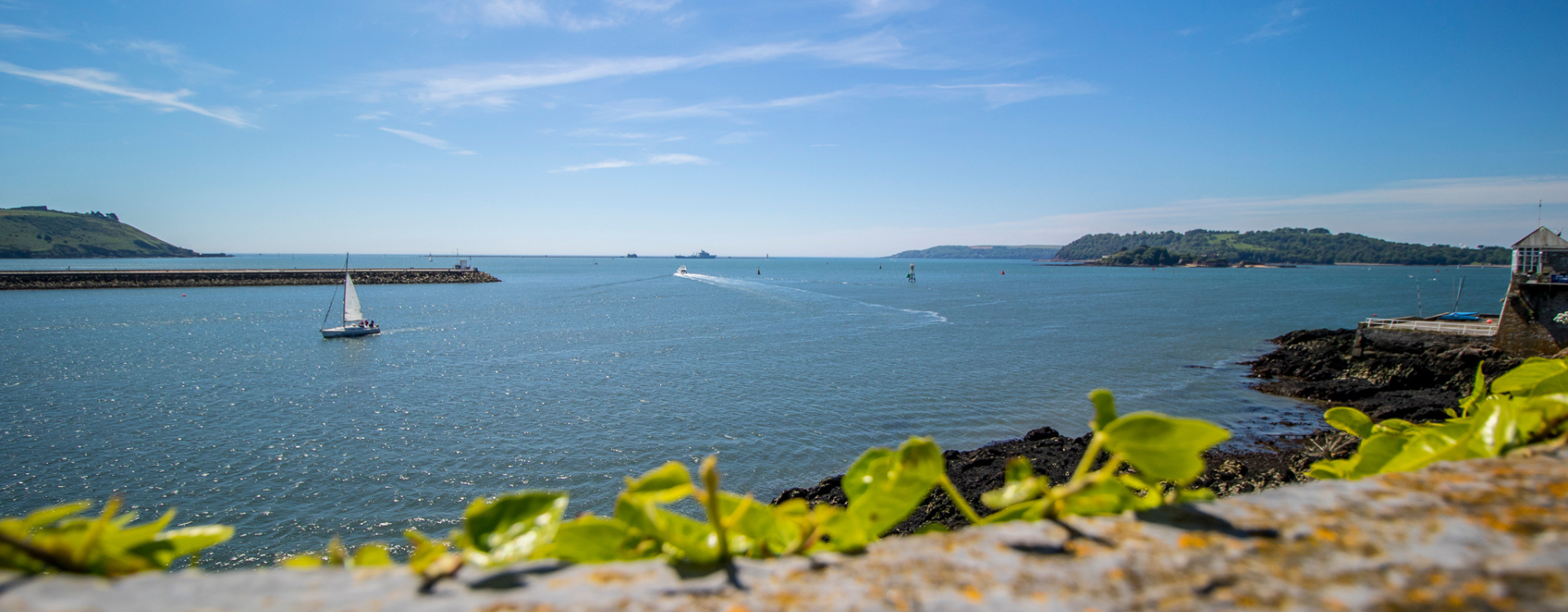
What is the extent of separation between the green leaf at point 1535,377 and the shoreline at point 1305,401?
15.5ft

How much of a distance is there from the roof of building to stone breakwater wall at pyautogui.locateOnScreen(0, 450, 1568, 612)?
144 ft

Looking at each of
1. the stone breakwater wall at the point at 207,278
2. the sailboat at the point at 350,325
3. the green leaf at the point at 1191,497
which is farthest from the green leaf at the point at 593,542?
the stone breakwater wall at the point at 207,278

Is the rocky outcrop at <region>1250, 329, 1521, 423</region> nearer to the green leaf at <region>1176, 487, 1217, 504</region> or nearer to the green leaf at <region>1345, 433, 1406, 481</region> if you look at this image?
the green leaf at <region>1345, 433, 1406, 481</region>

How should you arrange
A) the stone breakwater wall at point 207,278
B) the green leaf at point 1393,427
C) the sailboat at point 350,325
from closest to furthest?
the green leaf at point 1393,427 → the sailboat at point 350,325 → the stone breakwater wall at point 207,278

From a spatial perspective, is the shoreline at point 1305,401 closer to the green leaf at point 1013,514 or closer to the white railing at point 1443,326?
the white railing at point 1443,326

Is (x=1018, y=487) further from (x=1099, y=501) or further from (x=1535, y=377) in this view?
(x=1535, y=377)

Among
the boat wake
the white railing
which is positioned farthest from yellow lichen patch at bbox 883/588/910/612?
the boat wake

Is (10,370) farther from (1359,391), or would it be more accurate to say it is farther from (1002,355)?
(1359,391)

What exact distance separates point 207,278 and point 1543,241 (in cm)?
14169

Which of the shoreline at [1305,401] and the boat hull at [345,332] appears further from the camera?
the boat hull at [345,332]

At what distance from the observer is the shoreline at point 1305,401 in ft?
51.6

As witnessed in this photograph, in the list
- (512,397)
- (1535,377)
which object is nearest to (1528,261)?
(1535,377)

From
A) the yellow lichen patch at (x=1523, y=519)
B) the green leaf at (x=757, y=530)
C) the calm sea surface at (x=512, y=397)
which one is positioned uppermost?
the yellow lichen patch at (x=1523, y=519)

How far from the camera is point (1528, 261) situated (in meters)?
30.3
